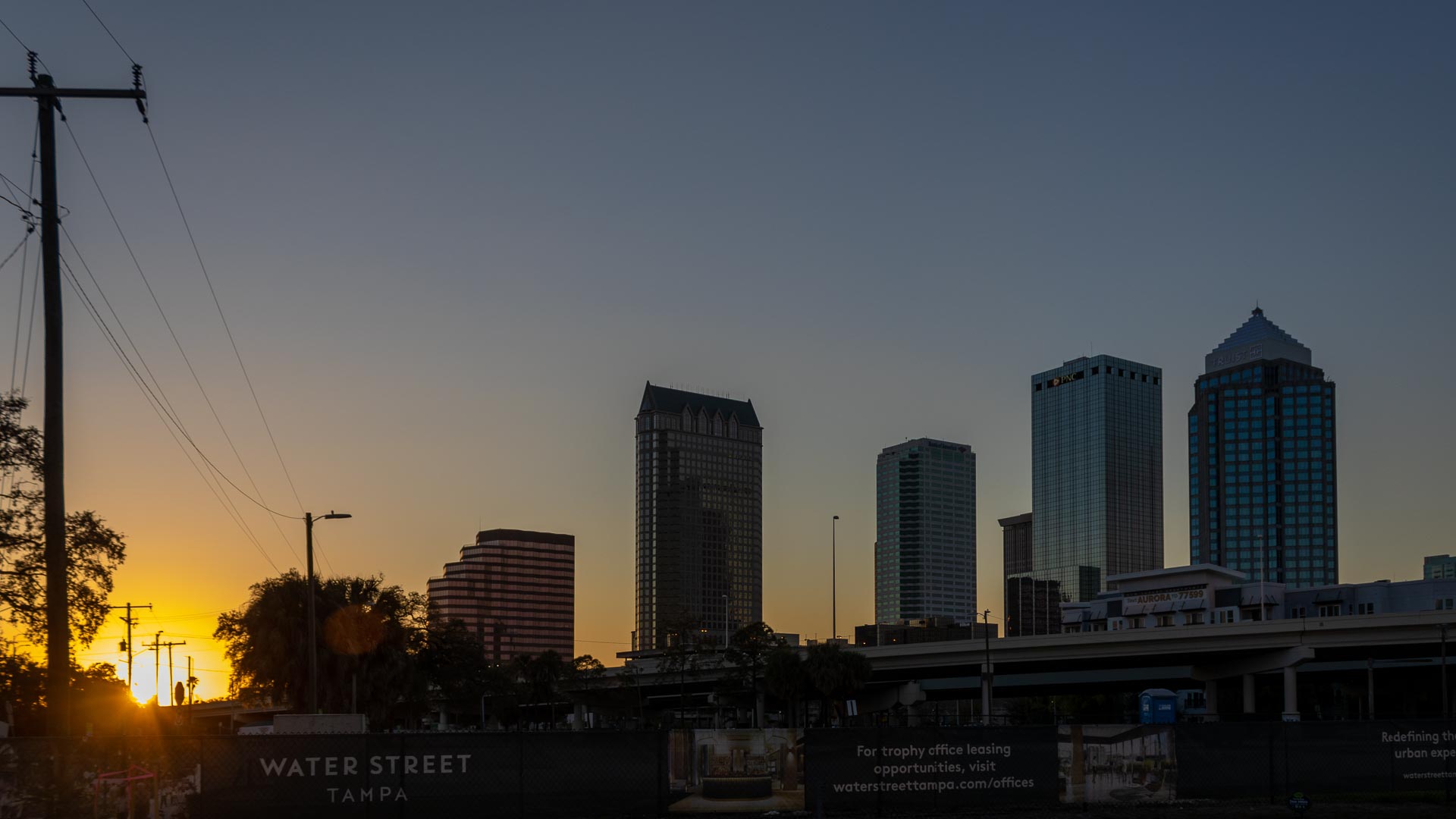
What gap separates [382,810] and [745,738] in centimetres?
655

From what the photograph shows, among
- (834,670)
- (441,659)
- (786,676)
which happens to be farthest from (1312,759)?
(786,676)

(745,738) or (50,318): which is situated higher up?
(50,318)

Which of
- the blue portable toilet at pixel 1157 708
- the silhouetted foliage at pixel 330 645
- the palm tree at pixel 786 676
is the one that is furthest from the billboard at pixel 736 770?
the palm tree at pixel 786 676

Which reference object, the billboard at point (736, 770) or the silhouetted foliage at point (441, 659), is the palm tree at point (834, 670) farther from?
the billboard at point (736, 770)

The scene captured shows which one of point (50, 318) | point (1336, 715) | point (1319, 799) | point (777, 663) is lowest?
point (1336, 715)

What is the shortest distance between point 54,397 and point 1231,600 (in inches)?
6090

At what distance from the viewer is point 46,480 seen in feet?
67.8

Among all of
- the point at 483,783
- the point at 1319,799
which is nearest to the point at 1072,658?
the point at 1319,799

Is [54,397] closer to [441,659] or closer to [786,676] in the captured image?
[441,659]

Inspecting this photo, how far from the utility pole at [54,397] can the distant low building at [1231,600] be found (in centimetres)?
14005

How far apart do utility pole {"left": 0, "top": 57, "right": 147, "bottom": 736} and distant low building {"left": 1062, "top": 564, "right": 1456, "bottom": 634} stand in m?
140

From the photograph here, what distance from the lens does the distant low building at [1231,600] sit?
154m

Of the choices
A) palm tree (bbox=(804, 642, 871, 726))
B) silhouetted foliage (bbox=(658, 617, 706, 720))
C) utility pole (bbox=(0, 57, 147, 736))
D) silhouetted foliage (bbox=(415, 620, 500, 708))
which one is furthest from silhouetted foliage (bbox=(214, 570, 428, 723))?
silhouetted foliage (bbox=(658, 617, 706, 720))

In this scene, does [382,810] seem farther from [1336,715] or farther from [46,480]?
[1336,715]
